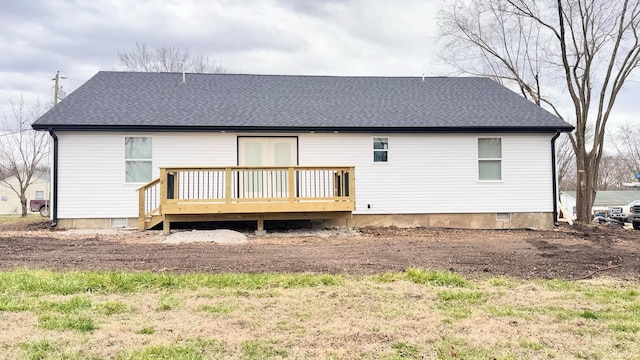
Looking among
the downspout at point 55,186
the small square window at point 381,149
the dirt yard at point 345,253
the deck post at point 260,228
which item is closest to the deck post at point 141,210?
the dirt yard at point 345,253

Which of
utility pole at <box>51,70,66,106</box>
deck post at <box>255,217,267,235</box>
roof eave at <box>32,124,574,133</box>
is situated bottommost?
deck post at <box>255,217,267,235</box>

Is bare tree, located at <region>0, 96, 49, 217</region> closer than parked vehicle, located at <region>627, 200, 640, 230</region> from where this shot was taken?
No

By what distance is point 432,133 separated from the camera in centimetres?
1305

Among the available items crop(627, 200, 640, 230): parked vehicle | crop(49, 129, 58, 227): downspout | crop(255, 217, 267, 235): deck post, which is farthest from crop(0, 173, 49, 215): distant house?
crop(627, 200, 640, 230): parked vehicle

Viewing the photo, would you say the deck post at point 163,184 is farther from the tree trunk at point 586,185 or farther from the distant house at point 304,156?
the tree trunk at point 586,185

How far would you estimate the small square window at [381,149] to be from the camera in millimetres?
13023

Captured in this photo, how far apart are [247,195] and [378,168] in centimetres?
353

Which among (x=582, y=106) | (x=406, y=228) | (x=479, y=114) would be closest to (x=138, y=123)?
(x=406, y=228)

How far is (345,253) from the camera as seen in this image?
810 cm

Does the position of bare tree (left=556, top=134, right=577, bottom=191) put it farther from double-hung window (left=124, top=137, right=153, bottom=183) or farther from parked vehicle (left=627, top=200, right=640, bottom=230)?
double-hung window (left=124, top=137, right=153, bottom=183)

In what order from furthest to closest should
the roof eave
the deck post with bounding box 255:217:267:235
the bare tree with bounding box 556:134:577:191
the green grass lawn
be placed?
the bare tree with bounding box 556:134:577:191 < the roof eave < the deck post with bounding box 255:217:267:235 < the green grass lawn

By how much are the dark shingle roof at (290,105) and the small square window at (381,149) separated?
19.7 inches

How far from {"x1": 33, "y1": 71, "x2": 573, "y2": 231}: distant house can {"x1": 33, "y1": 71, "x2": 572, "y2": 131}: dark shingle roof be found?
55 millimetres

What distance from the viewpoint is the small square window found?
13023 mm
